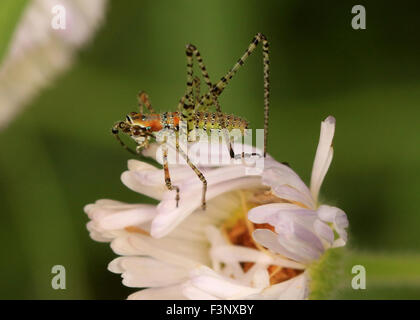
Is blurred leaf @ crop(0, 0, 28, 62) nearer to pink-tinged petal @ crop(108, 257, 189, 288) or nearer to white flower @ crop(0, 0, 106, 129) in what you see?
pink-tinged petal @ crop(108, 257, 189, 288)

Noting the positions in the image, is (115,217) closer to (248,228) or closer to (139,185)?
(139,185)

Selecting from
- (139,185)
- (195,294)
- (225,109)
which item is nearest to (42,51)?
(225,109)

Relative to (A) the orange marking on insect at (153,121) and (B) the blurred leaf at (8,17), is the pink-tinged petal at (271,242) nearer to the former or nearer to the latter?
(A) the orange marking on insect at (153,121)

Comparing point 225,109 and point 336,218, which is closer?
point 336,218

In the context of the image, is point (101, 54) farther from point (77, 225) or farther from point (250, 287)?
point (250, 287)

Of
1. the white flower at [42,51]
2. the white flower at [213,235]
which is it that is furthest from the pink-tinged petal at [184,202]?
the white flower at [42,51]

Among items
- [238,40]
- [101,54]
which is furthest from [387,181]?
[101,54]
